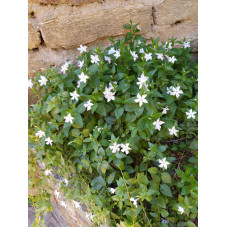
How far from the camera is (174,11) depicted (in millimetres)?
1713

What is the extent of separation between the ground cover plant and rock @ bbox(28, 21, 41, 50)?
11.4 inches

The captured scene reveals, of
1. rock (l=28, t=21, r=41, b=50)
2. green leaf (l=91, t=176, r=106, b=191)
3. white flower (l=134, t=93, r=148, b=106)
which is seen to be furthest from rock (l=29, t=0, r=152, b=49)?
green leaf (l=91, t=176, r=106, b=191)

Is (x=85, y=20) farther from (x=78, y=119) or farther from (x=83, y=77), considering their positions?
→ (x=78, y=119)

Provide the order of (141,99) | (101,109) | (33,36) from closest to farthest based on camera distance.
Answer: (141,99)
(101,109)
(33,36)

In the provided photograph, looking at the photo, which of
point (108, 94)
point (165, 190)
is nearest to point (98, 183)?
point (165, 190)

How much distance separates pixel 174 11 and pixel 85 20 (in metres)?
0.64

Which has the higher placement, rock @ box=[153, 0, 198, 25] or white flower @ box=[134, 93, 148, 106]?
rock @ box=[153, 0, 198, 25]

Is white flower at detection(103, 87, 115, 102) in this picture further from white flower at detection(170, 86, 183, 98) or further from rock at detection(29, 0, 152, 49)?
rock at detection(29, 0, 152, 49)

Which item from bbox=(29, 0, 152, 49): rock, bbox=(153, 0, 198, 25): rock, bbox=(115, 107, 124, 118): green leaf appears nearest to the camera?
bbox=(115, 107, 124, 118): green leaf

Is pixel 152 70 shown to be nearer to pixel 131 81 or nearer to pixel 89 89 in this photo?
pixel 131 81

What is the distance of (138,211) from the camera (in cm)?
115

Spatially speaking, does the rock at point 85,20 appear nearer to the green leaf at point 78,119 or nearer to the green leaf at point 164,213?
the green leaf at point 78,119

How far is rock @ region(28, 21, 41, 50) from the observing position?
157 cm
